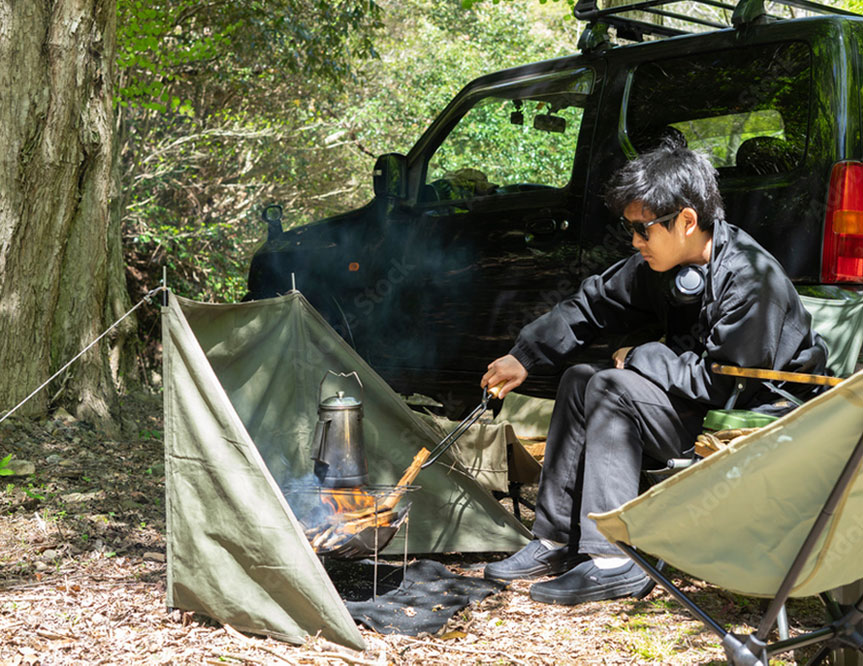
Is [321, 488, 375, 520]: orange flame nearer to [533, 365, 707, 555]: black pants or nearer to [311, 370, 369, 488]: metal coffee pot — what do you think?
[311, 370, 369, 488]: metal coffee pot

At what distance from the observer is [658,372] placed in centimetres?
322

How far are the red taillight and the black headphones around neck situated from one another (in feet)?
3.16

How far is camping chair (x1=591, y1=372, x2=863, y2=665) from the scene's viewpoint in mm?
1710

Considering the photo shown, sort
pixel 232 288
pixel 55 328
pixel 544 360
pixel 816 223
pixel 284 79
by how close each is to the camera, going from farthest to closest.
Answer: pixel 284 79
pixel 232 288
pixel 55 328
pixel 816 223
pixel 544 360

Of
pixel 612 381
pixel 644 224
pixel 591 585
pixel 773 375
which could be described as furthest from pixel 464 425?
pixel 773 375

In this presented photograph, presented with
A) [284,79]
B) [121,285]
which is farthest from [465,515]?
[284,79]

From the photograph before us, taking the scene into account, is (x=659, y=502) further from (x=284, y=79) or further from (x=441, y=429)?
(x=284, y=79)

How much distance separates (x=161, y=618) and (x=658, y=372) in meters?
1.84

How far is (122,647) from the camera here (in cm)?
268

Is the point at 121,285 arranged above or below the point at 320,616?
above

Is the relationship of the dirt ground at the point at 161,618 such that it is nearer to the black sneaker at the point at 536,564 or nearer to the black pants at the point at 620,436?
the black sneaker at the point at 536,564

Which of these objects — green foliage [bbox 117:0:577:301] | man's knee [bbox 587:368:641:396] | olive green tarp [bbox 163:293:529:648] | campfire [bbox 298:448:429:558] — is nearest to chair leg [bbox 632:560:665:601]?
man's knee [bbox 587:368:641:396]

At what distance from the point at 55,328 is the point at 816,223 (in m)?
3.80

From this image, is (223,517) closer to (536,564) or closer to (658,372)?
(536,564)
